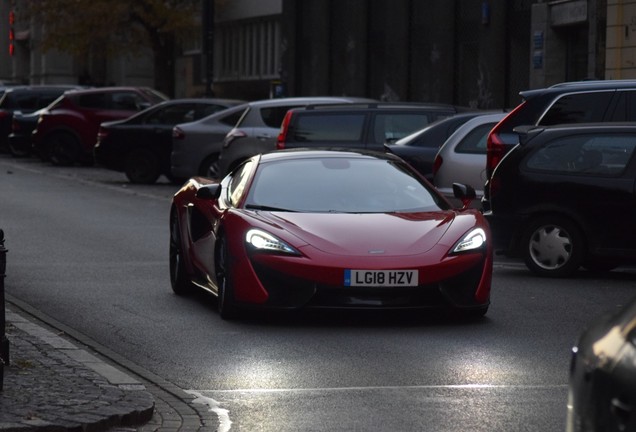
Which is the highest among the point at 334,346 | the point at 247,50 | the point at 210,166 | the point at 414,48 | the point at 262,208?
the point at 414,48

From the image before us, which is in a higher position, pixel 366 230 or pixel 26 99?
pixel 366 230

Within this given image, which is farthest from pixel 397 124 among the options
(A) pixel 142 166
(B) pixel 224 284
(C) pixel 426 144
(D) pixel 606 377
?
(D) pixel 606 377

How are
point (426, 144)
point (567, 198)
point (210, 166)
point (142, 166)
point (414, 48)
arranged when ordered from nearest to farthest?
point (567, 198) → point (426, 144) → point (210, 166) → point (142, 166) → point (414, 48)

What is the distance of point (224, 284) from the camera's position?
11469mm

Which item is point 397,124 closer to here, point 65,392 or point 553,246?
point 553,246

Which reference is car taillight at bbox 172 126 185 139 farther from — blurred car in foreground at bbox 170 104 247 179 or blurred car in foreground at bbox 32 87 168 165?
blurred car in foreground at bbox 32 87 168 165

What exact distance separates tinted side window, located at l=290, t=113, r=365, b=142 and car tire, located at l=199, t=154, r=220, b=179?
5185 mm

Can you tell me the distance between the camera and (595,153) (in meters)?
14.7

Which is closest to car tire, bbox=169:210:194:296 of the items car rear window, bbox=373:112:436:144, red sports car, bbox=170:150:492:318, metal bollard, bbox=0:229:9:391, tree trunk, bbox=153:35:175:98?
red sports car, bbox=170:150:492:318

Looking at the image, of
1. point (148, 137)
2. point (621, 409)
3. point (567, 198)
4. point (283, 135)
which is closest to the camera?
point (621, 409)

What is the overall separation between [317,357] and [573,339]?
1.82 metres

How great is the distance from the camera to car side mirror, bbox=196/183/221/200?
1235 cm

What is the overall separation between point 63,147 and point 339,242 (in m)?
26.2

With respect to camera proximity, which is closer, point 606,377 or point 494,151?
point 606,377
